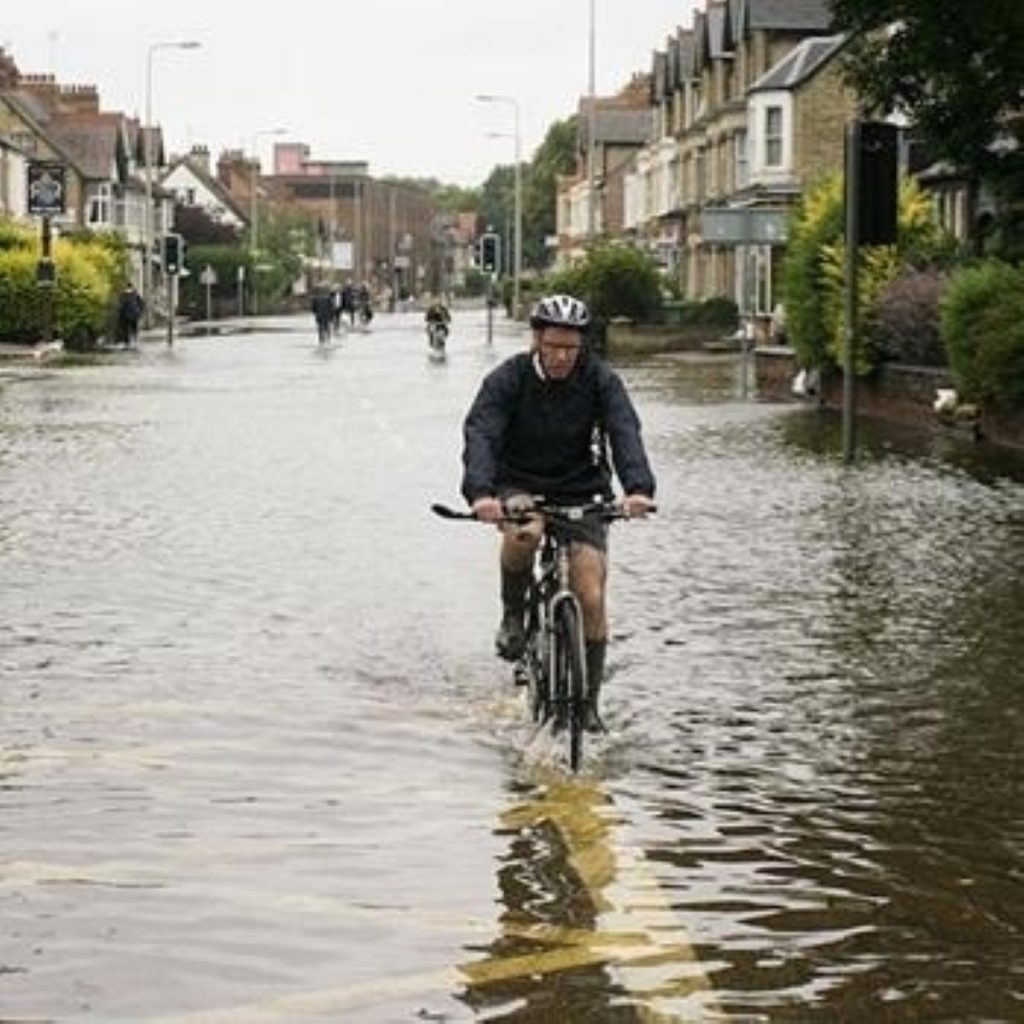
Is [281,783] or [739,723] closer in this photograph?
[281,783]

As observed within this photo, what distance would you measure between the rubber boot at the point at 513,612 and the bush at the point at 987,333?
1644 centimetres

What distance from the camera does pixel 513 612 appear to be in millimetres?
9609

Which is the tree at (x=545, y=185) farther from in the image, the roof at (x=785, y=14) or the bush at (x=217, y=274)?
the roof at (x=785, y=14)

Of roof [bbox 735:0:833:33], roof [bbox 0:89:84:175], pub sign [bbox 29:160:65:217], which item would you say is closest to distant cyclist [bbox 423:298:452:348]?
pub sign [bbox 29:160:65:217]

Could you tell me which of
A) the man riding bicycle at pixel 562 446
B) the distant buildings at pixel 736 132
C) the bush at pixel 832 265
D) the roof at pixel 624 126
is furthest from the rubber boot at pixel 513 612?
the roof at pixel 624 126

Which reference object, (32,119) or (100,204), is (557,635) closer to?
(32,119)

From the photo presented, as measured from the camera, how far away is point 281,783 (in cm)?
839

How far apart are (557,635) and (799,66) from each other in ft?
206

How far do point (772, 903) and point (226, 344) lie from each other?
63651 millimetres

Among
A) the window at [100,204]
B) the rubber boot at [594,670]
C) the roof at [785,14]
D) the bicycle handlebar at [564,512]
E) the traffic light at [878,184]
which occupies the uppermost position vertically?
the roof at [785,14]

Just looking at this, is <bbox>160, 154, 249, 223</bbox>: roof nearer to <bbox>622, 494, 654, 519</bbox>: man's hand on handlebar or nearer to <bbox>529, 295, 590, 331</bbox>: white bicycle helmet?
<bbox>529, 295, 590, 331</bbox>: white bicycle helmet

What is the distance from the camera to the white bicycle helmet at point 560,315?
28.6 feet

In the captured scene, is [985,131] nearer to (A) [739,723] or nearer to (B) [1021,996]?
(A) [739,723]

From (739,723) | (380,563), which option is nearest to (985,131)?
(380,563)
